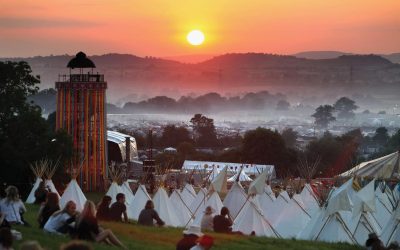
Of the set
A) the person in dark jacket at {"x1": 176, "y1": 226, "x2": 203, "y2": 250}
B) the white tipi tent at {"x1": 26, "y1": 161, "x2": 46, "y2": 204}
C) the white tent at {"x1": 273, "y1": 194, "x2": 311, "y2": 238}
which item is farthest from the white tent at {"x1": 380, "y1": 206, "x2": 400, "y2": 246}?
the white tipi tent at {"x1": 26, "y1": 161, "x2": 46, "y2": 204}

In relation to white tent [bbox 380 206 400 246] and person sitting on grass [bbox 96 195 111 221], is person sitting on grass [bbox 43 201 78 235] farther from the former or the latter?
white tent [bbox 380 206 400 246]

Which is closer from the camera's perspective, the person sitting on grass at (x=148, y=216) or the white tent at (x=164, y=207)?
the person sitting on grass at (x=148, y=216)

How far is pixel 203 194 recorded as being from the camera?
2864 centimetres

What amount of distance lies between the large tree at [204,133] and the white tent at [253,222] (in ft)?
260

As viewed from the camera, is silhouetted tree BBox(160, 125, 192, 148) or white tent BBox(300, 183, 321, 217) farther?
silhouetted tree BBox(160, 125, 192, 148)

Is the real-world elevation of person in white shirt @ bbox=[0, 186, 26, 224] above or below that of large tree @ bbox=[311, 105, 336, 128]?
above

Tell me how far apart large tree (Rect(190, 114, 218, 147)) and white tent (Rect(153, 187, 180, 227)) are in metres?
76.4

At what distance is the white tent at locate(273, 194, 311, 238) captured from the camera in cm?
2459

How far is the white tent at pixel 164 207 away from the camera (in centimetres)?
2623

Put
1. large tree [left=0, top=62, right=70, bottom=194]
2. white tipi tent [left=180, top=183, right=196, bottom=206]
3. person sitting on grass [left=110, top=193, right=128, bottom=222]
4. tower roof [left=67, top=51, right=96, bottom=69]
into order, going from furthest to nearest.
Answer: tower roof [left=67, top=51, right=96, bottom=69] → large tree [left=0, top=62, right=70, bottom=194] → white tipi tent [left=180, top=183, right=196, bottom=206] → person sitting on grass [left=110, top=193, right=128, bottom=222]

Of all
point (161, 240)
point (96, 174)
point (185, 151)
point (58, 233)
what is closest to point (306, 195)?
point (161, 240)

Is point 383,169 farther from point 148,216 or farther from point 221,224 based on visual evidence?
point 148,216

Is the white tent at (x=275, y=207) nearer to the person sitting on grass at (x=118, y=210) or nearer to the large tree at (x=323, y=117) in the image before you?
the person sitting on grass at (x=118, y=210)

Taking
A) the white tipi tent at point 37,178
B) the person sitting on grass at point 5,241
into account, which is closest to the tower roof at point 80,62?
the white tipi tent at point 37,178
